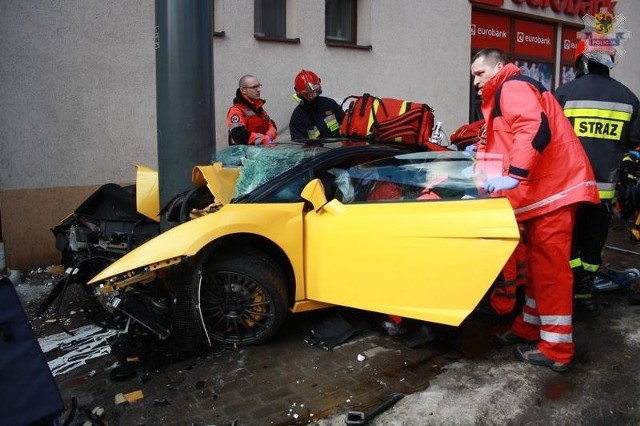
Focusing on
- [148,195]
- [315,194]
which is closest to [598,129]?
[315,194]

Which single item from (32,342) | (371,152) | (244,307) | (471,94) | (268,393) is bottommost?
(268,393)

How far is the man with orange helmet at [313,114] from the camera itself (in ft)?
21.7

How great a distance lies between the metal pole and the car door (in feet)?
3.87

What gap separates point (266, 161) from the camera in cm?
429

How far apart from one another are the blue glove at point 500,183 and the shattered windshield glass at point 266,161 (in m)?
1.27

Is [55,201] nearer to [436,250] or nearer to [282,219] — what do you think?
[282,219]

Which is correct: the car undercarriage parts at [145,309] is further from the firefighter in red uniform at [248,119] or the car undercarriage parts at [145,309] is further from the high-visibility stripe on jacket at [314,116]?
the high-visibility stripe on jacket at [314,116]

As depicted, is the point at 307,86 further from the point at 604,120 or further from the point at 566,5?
the point at 566,5

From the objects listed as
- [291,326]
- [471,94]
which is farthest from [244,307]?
[471,94]

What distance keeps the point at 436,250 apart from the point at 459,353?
84cm

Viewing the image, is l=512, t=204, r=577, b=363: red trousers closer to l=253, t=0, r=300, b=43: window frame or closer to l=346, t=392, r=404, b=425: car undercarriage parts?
l=346, t=392, r=404, b=425: car undercarriage parts

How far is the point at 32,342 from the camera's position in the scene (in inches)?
83.3

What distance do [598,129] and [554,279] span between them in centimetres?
154

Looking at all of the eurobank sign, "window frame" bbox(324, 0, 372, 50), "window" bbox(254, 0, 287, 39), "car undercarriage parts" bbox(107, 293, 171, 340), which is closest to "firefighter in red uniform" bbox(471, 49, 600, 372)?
"car undercarriage parts" bbox(107, 293, 171, 340)
